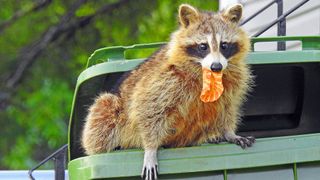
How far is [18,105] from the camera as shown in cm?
1420

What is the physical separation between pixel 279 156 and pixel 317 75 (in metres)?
0.78

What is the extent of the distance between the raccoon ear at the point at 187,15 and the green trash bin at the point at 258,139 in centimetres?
23

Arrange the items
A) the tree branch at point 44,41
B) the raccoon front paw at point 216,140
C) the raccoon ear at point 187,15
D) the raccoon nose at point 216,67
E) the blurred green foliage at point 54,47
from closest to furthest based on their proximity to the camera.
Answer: the raccoon nose at point 216,67 → the raccoon front paw at point 216,140 → the raccoon ear at point 187,15 → the tree branch at point 44,41 → the blurred green foliage at point 54,47

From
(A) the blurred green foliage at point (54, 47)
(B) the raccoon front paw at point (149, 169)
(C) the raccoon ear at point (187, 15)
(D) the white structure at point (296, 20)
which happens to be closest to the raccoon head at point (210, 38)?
(C) the raccoon ear at point (187, 15)

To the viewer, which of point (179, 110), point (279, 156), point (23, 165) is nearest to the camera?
point (279, 156)

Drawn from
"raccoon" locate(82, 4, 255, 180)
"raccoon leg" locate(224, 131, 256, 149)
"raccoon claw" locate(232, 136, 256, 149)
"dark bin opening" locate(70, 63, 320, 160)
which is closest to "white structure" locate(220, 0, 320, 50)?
"dark bin opening" locate(70, 63, 320, 160)

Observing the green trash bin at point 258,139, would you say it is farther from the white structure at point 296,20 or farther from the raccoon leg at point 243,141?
the white structure at point 296,20

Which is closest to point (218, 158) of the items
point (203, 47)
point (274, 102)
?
point (203, 47)

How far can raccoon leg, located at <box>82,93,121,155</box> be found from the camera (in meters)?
4.61

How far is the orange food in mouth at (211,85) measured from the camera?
4293 mm

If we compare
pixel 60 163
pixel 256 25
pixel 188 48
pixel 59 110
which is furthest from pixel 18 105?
pixel 188 48

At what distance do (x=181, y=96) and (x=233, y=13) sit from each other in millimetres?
553

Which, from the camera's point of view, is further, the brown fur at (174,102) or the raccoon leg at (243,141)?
the brown fur at (174,102)

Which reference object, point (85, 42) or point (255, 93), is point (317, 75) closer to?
point (255, 93)
